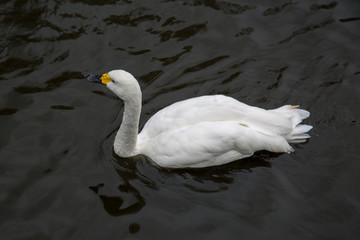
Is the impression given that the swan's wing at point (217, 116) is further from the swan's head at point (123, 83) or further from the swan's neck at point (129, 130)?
the swan's head at point (123, 83)

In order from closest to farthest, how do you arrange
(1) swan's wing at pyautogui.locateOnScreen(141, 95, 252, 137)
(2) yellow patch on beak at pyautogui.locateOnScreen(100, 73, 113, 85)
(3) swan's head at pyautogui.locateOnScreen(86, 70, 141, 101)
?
(3) swan's head at pyautogui.locateOnScreen(86, 70, 141, 101)
(2) yellow patch on beak at pyautogui.locateOnScreen(100, 73, 113, 85)
(1) swan's wing at pyautogui.locateOnScreen(141, 95, 252, 137)

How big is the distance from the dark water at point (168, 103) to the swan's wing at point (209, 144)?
0.26 metres

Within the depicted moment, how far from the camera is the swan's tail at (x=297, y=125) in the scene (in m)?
6.51

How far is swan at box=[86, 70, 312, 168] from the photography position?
604 cm

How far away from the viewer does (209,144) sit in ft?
19.8

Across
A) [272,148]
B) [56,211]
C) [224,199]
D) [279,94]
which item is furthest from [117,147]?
[279,94]

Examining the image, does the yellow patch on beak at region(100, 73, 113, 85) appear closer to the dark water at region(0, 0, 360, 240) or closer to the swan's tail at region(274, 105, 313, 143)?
the dark water at region(0, 0, 360, 240)

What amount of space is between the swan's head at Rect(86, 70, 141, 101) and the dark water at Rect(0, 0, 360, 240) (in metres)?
1.13

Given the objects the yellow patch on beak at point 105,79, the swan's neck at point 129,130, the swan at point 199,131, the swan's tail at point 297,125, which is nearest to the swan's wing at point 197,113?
the swan at point 199,131

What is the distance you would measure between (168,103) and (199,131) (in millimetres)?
1559

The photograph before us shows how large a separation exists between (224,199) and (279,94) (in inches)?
95.2

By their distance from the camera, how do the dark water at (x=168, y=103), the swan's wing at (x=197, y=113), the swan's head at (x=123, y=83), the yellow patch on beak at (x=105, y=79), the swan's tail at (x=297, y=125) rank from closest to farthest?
1. the dark water at (x=168, y=103)
2. the swan's head at (x=123, y=83)
3. the yellow patch on beak at (x=105, y=79)
4. the swan's wing at (x=197, y=113)
5. the swan's tail at (x=297, y=125)

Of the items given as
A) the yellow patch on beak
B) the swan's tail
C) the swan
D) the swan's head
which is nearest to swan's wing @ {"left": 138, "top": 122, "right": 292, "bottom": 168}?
the swan

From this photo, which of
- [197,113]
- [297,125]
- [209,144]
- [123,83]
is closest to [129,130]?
[123,83]
